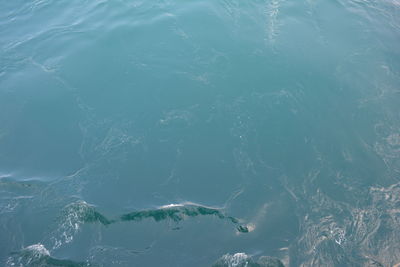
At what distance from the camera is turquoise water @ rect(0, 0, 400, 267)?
26141 mm

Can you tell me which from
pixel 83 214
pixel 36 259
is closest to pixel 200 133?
pixel 83 214

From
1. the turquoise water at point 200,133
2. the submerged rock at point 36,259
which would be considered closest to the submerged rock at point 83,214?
the turquoise water at point 200,133

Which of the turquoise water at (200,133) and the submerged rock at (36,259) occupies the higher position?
the turquoise water at (200,133)

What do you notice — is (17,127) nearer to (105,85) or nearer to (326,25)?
(105,85)

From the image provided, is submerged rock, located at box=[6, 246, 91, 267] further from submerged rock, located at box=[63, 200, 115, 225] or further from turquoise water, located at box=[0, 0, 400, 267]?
submerged rock, located at box=[63, 200, 115, 225]

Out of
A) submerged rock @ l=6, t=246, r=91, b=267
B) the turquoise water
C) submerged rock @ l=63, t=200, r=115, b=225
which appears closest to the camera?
submerged rock @ l=6, t=246, r=91, b=267

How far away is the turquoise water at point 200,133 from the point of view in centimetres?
2614

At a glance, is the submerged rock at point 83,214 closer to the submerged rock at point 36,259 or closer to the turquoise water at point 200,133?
the turquoise water at point 200,133

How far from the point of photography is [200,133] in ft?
107

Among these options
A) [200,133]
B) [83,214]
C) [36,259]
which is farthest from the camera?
[200,133]

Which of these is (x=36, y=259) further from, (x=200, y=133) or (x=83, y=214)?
(x=200, y=133)

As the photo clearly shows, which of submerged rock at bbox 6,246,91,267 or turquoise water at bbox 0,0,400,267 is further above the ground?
turquoise water at bbox 0,0,400,267

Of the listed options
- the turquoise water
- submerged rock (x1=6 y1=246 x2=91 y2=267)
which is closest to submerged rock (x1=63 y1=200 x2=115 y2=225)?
the turquoise water

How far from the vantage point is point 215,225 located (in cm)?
2670
